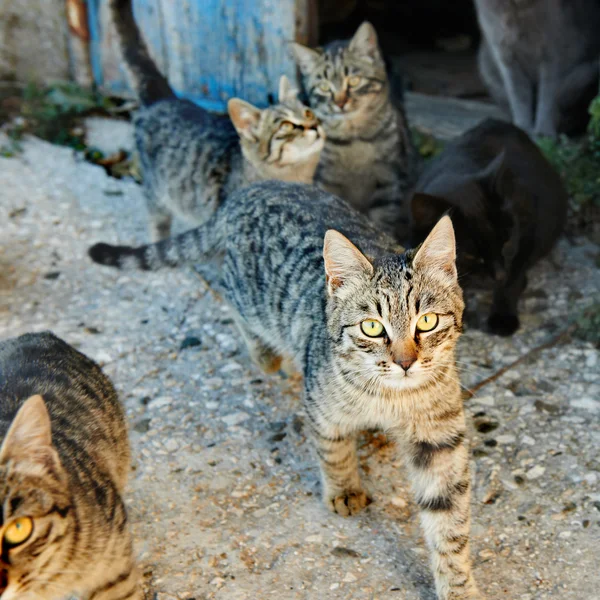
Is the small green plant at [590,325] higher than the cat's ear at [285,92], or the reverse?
the cat's ear at [285,92]

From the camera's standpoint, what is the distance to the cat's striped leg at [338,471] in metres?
2.99

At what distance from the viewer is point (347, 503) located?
10.2ft

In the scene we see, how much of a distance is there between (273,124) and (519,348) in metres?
1.87

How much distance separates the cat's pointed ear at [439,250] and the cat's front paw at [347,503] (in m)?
1.02

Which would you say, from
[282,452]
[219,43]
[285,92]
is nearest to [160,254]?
[282,452]

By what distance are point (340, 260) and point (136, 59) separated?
3.24 metres

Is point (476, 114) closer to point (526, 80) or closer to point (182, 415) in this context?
point (526, 80)

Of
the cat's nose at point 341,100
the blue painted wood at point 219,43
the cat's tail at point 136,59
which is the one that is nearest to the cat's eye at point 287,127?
the cat's nose at point 341,100

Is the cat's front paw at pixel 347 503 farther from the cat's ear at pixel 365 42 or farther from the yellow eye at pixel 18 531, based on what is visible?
the cat's ear at pixel 365 42

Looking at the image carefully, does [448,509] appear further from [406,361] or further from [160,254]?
[160,254]

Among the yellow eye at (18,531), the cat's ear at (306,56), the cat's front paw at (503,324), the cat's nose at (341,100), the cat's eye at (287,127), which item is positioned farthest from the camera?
the cat's ear at (306,56)

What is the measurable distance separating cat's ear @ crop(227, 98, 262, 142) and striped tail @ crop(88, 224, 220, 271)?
80cm

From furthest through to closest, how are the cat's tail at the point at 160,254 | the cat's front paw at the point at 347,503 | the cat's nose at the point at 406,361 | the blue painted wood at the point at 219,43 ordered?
the blue painted wood at the point at 219,43 < the cat's tail at the point at 160,254 < the cat's front paw at the point at 347,503 < the cat's nose at the point at 406,361

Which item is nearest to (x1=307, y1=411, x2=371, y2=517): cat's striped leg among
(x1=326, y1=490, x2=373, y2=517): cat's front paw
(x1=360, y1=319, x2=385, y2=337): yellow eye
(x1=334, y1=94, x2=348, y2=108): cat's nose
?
(x1=326, y1=490, x2=373, y2=517): cat's front paw
